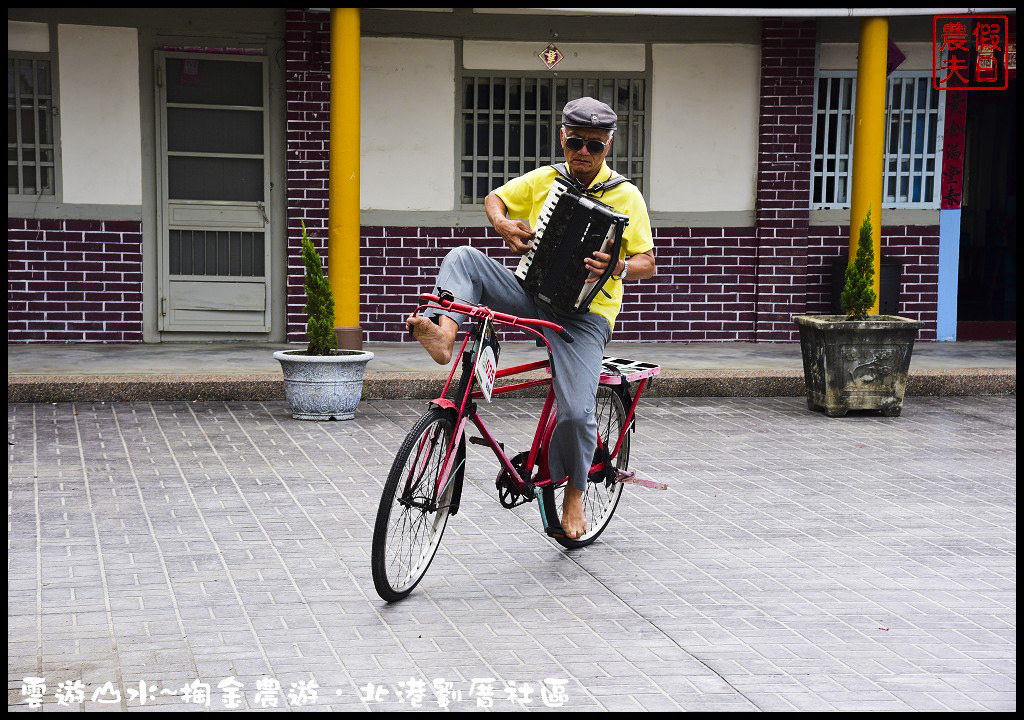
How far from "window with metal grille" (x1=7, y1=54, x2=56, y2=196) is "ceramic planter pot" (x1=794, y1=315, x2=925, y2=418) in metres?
7.22

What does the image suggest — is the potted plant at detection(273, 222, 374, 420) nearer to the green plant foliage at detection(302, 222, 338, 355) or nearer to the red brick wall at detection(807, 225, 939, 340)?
the green plant foliage at detection(302, 222, 338, 355)

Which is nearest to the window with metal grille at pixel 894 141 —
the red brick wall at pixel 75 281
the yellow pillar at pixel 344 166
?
the yellow pillar at pixel 344 166

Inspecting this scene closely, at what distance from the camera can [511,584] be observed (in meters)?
5.25

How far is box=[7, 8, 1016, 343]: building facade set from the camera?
12148mm

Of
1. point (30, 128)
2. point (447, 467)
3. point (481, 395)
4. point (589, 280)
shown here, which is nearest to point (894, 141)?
point (30, 128)

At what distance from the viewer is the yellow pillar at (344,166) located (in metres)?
10.5

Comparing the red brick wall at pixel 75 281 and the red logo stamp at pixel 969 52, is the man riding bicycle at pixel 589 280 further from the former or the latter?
the red logo stamp at pixel 969 52

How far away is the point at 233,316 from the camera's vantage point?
12578mm

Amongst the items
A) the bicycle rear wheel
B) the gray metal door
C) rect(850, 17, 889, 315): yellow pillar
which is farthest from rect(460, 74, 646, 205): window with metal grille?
the bicycle rear wheel

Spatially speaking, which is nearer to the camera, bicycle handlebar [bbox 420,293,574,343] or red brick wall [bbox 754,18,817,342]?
bicycle handlebar [bbox 420,293,574,343]

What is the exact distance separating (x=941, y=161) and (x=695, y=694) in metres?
10.6

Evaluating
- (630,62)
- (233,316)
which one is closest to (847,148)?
(630,62)

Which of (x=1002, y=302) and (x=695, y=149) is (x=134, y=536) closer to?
(x=695, y=149)

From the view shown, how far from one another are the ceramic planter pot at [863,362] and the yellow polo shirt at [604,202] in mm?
4527
